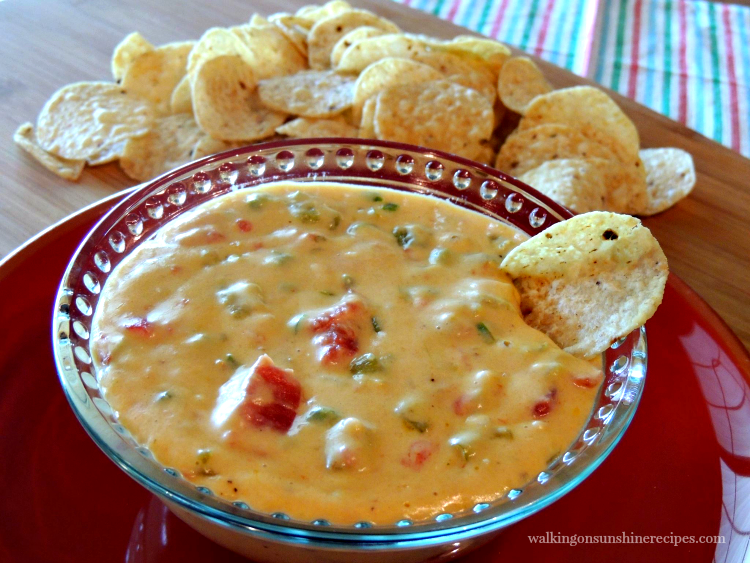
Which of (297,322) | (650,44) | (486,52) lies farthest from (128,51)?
(650,44)

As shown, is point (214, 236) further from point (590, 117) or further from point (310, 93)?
point (590, 117)

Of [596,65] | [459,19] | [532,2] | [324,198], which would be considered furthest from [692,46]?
[324,198]

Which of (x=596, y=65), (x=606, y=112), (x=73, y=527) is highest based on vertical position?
(x=606, y=112)

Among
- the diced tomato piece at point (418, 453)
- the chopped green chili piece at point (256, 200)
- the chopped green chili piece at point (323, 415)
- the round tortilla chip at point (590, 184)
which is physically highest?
the chopped green chili piece at point (256, 200)

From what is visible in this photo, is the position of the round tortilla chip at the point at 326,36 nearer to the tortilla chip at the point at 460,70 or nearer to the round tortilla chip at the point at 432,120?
the tortilla chip at the point at 460,70

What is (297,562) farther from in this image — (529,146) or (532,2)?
(532,2)

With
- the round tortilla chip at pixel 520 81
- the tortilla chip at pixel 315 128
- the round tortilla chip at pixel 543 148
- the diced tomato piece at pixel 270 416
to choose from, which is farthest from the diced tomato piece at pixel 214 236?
the round tortilla chip at pixel 520 81

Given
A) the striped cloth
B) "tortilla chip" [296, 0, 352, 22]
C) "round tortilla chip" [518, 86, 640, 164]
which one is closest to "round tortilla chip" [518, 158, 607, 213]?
"round tortilla chip" [518, 86, 640, 164]
